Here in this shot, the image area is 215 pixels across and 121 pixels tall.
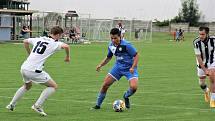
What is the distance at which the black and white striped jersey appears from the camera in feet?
47.0

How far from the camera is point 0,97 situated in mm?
15539

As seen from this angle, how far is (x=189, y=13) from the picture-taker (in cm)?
12975

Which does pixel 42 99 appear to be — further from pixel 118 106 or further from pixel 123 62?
pixel 123 62

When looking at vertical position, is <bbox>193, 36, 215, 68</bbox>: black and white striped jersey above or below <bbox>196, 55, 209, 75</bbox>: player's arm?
above

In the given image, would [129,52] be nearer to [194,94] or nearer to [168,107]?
[168,107]

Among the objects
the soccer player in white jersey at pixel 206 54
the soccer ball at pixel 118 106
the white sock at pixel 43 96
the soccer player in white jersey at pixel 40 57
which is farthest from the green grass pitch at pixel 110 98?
the soccer player in white jersey at pixel 206 54

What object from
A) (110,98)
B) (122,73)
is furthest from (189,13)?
(122,73)

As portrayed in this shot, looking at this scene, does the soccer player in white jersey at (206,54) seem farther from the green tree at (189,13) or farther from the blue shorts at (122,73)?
the green tree at (189,13)

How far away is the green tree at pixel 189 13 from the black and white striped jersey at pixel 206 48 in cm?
11006

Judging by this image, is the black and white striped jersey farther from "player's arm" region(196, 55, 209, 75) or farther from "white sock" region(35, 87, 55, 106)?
"white sock" region(35, 87, 55, 106)

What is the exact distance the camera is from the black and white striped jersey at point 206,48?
47.0 ft

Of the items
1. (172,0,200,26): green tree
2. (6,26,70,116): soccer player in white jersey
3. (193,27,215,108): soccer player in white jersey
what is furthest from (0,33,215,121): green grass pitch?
(172,0,200,26): green tree

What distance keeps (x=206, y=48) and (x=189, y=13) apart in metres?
117

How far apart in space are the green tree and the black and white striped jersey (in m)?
110
